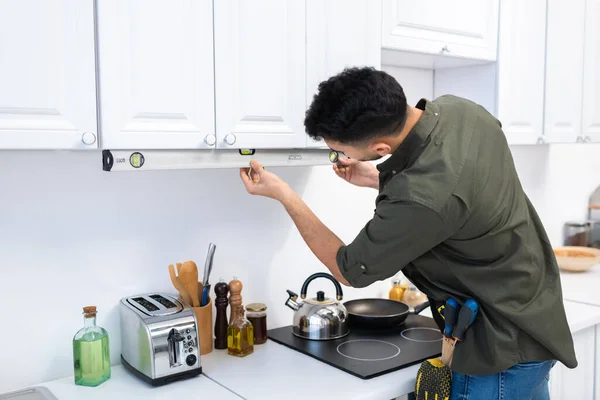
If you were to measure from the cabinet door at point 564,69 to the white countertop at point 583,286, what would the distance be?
684mm

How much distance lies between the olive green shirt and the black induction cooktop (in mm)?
251

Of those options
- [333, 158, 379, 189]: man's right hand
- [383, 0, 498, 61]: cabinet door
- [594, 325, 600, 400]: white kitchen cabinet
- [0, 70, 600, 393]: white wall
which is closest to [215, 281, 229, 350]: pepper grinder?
[0, 70, 600, 393]: white wall

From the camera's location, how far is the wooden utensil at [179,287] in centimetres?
195

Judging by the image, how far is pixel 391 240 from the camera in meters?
1.49

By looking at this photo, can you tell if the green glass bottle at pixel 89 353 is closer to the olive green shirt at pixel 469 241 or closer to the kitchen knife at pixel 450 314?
the olive green shirt at pixel 469 241

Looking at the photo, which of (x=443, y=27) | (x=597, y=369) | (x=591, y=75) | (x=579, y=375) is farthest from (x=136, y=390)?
(x=591, y=75)

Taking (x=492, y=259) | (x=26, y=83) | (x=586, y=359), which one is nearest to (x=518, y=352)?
(x=492, y=259)

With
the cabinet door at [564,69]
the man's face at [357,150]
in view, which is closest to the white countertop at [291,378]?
the man's face at [357,150]

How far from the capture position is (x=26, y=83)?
1.39 m

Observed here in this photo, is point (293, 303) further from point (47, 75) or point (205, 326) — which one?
point (47, 75)

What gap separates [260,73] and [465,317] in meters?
0.87

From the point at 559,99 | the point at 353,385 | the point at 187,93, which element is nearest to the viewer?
the point at 187,93

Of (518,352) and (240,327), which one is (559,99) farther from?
(240,327)

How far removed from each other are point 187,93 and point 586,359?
1899 millimetres
